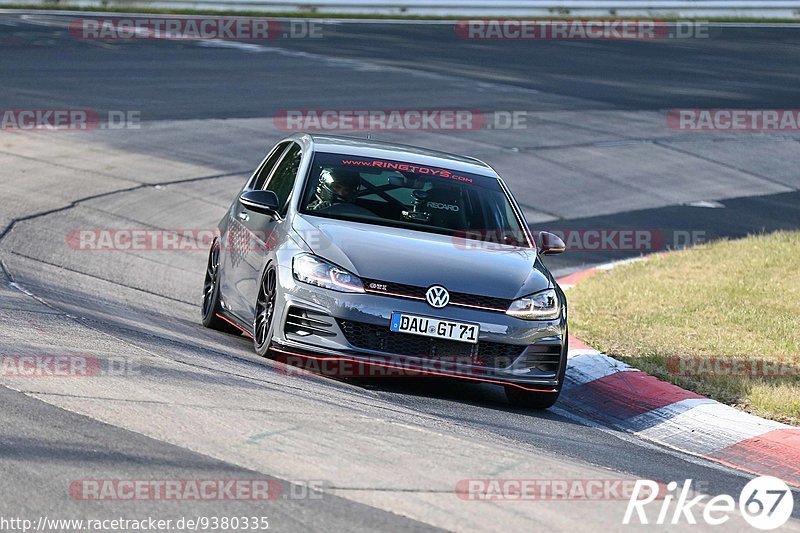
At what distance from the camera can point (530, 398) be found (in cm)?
873

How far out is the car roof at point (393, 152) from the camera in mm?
9945

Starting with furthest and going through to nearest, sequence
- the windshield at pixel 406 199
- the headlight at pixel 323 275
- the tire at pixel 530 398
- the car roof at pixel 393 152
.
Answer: the car roof at pixel 393 152
the windshield at pixel 406 199
the tire at pixel 530 398
the headlight at pixel 323 275

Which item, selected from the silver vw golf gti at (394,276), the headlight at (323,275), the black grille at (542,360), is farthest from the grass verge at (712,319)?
the headlight at (323,275)

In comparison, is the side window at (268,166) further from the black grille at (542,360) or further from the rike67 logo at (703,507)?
the rike67 logo at (703,507)

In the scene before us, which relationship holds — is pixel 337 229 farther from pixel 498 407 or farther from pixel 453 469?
pixel 453 469

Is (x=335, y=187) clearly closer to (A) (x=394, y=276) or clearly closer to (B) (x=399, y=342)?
(A) (x=394, y=276)

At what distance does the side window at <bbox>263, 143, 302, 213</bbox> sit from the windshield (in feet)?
0.68

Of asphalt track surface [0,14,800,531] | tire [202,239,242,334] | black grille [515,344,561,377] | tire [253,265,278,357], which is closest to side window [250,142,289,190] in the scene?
tire [202,239,242,334]

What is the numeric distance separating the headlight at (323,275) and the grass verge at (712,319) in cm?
238

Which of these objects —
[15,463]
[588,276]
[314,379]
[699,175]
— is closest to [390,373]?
[314,379]

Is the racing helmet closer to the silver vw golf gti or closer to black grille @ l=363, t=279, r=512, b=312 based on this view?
the silver vw golf gti

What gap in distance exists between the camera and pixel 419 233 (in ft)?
30.1

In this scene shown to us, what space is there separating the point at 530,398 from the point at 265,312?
1.79 m

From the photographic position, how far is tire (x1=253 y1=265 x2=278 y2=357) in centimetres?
873
